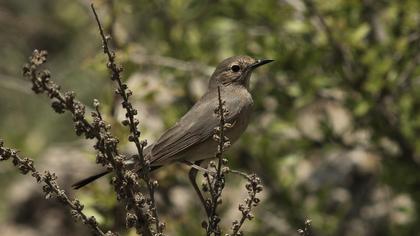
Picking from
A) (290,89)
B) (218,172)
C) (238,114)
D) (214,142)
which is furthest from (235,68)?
(218,172)

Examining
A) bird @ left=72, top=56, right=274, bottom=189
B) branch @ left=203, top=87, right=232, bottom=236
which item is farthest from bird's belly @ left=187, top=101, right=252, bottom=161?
branch @ left=203, top=87, right=232, bottom=236

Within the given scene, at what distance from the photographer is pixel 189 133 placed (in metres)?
5.92

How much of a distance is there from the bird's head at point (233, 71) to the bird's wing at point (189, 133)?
1.70ft

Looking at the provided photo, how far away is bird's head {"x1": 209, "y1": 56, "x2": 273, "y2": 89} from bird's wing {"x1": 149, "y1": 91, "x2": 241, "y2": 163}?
52 cm

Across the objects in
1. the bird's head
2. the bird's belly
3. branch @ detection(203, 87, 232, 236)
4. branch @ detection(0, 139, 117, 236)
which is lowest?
branch @ detection(0, 139, 117, 236)

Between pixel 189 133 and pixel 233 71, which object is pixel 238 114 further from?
pixel 233 71

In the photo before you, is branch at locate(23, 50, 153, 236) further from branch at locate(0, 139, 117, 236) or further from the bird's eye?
the bird's eye

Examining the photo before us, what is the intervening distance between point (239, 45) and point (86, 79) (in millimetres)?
4419

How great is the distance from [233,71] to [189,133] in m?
0.87

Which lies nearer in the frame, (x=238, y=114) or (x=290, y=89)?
(x=238, y=114)

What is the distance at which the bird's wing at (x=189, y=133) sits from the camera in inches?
226

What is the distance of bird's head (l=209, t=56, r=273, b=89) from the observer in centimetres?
647

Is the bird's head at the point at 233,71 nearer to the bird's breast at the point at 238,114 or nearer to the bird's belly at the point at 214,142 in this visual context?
the bird's breast at the point at 238,114

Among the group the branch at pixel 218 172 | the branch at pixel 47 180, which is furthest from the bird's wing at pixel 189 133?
the branch at pixel 47 180
